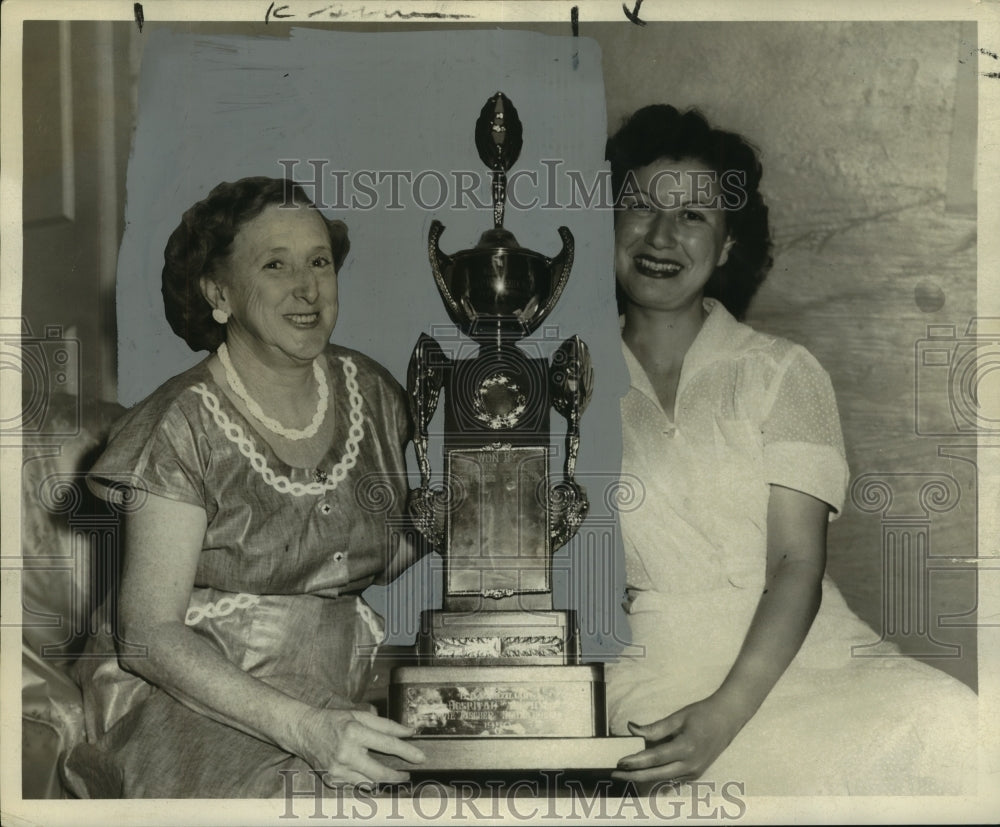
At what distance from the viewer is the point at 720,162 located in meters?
3.60

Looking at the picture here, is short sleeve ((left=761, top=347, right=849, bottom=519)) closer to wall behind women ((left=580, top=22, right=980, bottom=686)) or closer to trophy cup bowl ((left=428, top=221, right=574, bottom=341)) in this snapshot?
wall behind women ((left=580, top=22, right=980, bottom=686))

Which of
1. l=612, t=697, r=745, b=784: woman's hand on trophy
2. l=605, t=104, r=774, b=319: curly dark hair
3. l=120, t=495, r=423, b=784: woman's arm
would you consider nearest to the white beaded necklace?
l=120, t=495, r=423, b=784: woman's arm

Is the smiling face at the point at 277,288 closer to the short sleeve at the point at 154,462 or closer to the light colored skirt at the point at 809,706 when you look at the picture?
the short sleeve at the point at 154,462

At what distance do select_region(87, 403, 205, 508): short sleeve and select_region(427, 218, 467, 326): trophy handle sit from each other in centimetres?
63

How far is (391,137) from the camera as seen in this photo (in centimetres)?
359

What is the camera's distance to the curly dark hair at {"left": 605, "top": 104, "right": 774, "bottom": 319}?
11.8 ft

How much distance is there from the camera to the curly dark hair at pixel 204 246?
3529 mm

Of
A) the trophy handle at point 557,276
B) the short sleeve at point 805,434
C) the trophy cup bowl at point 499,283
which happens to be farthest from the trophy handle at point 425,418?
the short sleeve at point 805,434

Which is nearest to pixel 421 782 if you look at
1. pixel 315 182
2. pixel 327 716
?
pixel 327 716

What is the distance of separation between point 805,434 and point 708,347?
0.96ft

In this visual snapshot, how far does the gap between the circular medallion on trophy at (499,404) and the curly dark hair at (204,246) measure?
23.1 inches

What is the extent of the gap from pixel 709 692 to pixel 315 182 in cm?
143

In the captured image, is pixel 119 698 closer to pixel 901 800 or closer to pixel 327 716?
pixel 327 716

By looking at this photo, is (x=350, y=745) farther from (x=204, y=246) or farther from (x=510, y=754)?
(x=204, y=246)
